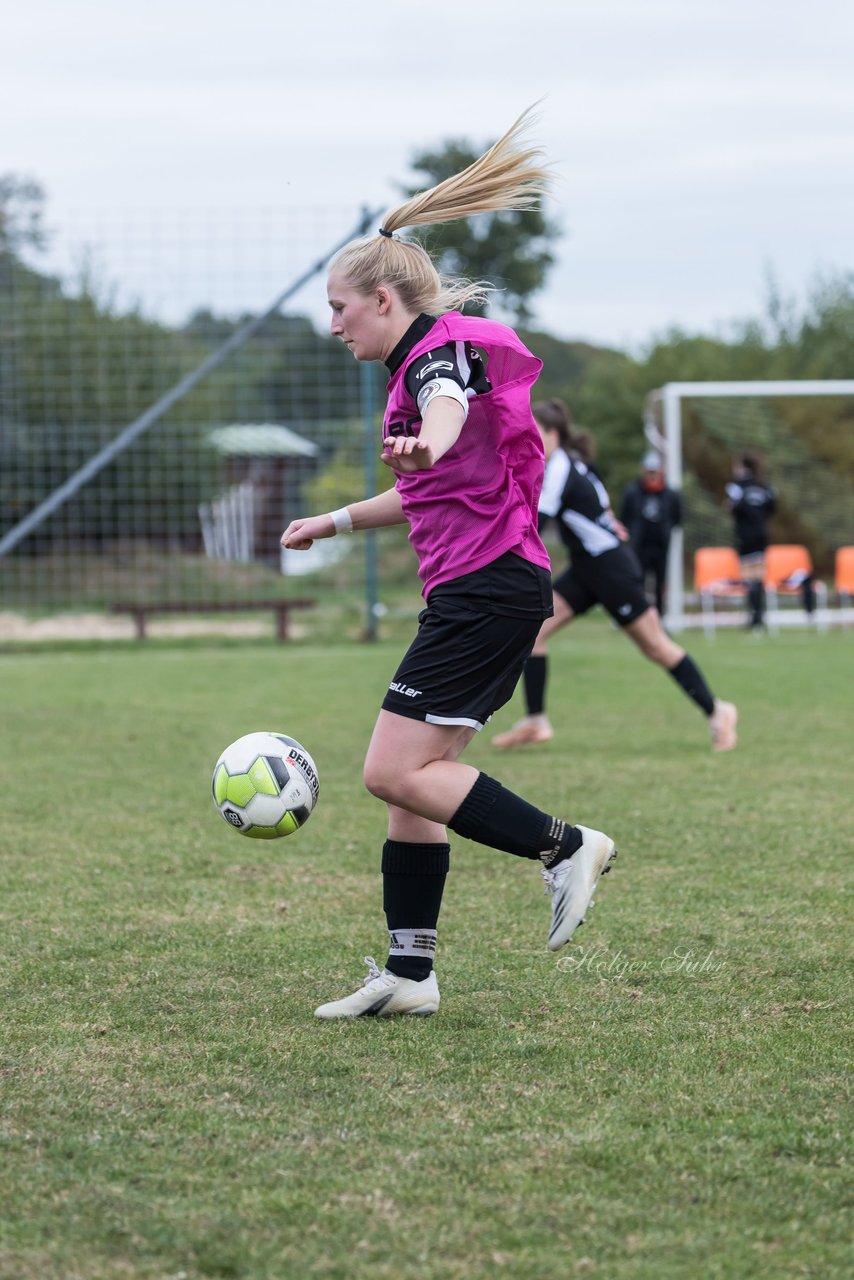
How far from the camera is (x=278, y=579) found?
1781 cm

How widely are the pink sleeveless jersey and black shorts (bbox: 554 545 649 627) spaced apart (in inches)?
179

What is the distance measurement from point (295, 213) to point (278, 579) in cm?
435

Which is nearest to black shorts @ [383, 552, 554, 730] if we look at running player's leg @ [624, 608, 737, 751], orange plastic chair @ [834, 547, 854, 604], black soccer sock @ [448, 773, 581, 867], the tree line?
black soccer sock @ [448, 773, 581, 867]

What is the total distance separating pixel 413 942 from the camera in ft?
11.9

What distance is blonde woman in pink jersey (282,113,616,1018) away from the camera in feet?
11.3

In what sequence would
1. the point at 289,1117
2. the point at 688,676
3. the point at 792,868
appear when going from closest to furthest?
the point at 289,1117 → the point at 792,868 → the point at 688,676

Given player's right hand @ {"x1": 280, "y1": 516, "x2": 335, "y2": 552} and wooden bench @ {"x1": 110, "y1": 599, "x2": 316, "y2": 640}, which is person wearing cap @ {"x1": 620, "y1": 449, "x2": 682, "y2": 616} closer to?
wooden bench @ {"x1": 110, "y1": 599, "x2": 316, "y2": 640}

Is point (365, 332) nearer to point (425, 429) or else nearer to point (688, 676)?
point (425, 429)

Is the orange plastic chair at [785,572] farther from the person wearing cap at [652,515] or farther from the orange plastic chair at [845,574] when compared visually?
the person wearing cap at [652,515]

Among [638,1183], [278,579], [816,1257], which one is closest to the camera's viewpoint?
[816,1257]

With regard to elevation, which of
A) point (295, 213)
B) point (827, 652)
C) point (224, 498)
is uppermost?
point (295, 213)

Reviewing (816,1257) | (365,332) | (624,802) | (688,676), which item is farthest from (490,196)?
(688,676)

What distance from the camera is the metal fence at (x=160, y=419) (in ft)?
51.6

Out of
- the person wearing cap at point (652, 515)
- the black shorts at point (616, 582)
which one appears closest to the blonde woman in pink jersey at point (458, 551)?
the black shorts at point (616, 582)
